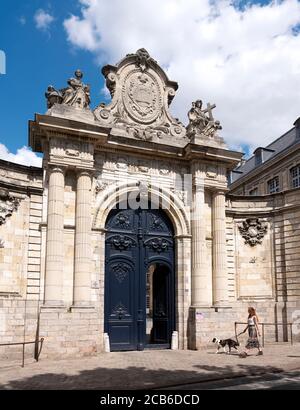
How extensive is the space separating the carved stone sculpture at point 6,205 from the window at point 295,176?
16801 millimetres

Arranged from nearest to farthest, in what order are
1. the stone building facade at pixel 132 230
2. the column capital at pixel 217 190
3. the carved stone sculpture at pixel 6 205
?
the stone building facade at pixel 132 230, the carved stone sculpture at pixel 6 205, the column capital at pixel 217 190

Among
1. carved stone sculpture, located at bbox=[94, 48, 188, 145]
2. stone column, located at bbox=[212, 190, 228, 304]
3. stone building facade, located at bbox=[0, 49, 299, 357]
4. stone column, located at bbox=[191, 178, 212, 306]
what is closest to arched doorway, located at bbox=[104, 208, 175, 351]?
stone building facade, located at bbox=[0, 49, 299, 357]

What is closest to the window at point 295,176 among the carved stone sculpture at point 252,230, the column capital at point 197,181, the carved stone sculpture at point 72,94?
the carved stone sculpture at point 252,230

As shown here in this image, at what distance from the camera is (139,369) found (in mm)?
9156

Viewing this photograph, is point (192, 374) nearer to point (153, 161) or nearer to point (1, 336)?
point (1, 336)

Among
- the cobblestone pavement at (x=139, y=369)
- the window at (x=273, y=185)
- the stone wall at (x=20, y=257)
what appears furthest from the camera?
the window at (x=273, y=185)

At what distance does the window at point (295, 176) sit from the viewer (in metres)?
23.8

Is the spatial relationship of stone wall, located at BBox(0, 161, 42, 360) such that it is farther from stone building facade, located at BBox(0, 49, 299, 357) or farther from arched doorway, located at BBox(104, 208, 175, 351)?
arched doorway, located at BBox(104, 208, 175, 351)

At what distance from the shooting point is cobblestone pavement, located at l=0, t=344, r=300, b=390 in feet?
25.2

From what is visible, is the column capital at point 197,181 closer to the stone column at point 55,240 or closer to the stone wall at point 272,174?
the stone column at point 55,240

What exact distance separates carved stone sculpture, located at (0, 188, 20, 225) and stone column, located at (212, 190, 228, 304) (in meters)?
6.01

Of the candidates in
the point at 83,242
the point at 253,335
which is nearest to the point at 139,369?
the point at 253,335
